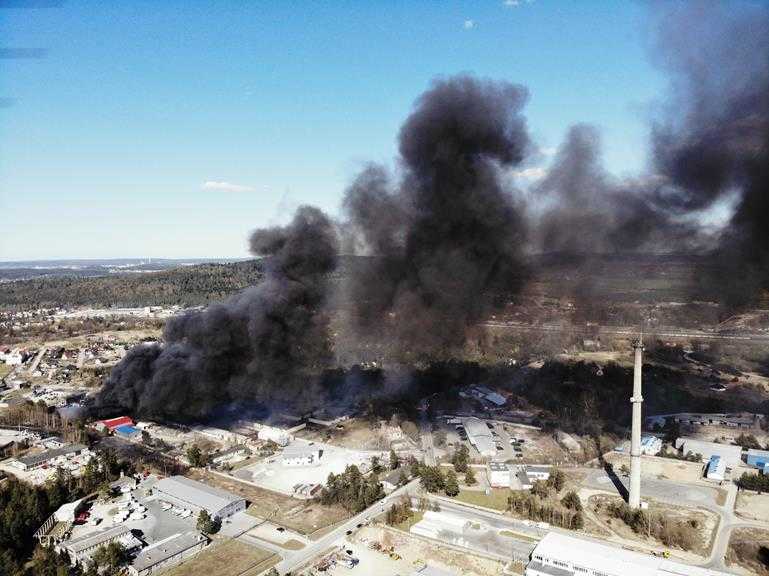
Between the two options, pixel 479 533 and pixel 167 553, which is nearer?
pixel 167 553

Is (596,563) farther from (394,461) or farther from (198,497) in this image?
(198,497)

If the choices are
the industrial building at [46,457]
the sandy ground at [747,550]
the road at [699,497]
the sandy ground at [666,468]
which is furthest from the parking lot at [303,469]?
the sandy ground at [747,550]

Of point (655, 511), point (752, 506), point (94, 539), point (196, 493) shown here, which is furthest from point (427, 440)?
point (94, 539)

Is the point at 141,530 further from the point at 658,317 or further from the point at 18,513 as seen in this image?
the point at 658,317

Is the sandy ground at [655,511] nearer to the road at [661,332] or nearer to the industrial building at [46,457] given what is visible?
the road at [661,332]

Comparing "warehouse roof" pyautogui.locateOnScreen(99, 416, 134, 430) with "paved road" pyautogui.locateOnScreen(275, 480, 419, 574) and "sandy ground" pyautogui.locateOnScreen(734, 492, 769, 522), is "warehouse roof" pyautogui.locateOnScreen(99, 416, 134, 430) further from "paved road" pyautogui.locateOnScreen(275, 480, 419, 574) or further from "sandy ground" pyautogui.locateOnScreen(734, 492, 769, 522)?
"sandy ground" pyautogui.locateOnScreen(734, 492, 769, 522)

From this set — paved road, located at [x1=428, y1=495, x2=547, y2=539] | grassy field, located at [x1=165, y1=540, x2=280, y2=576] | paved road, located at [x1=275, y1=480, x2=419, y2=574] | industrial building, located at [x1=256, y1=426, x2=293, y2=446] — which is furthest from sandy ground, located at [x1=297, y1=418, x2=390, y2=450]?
grassy field, located at [x1=165, y1=540, x2=280, y2=576]
